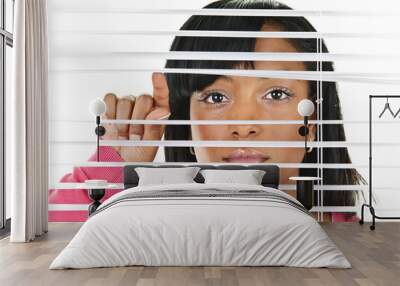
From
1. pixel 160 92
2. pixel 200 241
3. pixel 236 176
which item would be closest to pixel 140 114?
pixel 160 92

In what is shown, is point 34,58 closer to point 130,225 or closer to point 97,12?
point 97,12

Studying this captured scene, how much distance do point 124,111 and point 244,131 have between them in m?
1.49

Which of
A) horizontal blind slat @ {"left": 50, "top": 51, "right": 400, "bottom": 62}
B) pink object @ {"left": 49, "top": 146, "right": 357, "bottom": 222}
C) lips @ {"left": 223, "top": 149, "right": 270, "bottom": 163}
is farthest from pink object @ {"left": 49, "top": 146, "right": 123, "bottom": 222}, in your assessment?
lips @ {"left": 223, "top": 149, "right": 270, "bottom": 163}

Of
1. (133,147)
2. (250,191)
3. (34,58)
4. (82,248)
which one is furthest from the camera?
(133,147)

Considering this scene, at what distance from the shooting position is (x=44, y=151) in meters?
6.56

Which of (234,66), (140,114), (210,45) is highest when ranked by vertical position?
(210,45)

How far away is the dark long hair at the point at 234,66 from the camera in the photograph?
748 cm

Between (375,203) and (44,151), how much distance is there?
4004 mm

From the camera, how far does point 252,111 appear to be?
24.4ft

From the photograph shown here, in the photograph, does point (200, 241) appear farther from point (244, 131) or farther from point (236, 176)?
point (244, 131)

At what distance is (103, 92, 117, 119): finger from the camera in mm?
7480

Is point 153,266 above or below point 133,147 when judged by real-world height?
below

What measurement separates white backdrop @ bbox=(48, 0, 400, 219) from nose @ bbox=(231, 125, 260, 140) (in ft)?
3.64

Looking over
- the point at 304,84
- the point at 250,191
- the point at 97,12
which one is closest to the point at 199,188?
the point at 250,191
